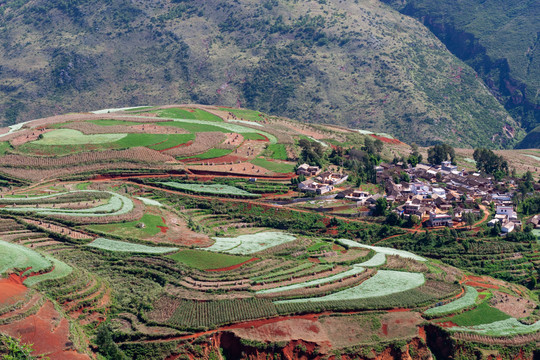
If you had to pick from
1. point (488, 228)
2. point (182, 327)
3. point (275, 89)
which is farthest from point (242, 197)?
point (275, 89)

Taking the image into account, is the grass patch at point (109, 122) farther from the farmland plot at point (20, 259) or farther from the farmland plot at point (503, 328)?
the farmland plot at point (503, 328)

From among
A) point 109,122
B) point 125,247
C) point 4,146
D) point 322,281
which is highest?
point 109,122

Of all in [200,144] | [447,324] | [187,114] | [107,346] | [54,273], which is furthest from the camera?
[187,114]

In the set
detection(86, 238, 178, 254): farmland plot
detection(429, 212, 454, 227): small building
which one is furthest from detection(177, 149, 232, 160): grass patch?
detection(429, 212, 454, 227): small building

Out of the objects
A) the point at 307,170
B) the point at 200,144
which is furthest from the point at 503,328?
the point at 200,144

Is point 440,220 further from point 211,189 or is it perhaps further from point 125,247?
point 125,247

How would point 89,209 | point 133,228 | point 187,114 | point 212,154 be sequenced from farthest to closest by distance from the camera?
1. point 187,114
2. point 212,154
3. point 89,209
4. point 133,228

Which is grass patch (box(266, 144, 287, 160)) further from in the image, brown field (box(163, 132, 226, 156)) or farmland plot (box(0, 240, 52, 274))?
farmland plot (box(0, 240, 52, 274))
